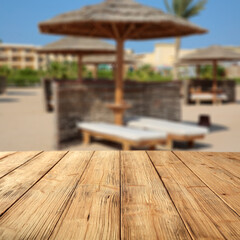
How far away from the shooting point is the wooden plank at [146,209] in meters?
1.07

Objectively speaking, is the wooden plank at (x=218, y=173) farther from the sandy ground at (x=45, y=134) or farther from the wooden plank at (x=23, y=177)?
the sandy ground at (x=45, y=134)

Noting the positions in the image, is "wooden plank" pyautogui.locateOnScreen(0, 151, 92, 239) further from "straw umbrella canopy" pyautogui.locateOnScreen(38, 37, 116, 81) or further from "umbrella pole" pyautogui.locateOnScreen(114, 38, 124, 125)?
"straw umbrella canopy" pyautogui.locateOnScreen(38, 37, 116, 81)

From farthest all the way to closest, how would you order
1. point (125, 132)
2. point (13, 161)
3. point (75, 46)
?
point (75, 46)
point (125, 132)
point (13, 161)

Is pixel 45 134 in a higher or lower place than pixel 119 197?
lower

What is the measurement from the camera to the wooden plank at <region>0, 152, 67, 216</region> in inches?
55.3

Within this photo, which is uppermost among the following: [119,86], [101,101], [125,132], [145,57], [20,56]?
[20,56]

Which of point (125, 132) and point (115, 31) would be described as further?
point (115, 31)

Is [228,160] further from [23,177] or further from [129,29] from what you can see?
[129,29]

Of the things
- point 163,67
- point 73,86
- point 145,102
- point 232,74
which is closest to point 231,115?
point 145,102

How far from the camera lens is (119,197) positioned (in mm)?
1388

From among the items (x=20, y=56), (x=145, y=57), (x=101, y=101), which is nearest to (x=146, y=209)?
(x=101, y=101)

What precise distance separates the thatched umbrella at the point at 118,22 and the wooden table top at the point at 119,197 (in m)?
3.74

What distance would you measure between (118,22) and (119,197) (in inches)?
182

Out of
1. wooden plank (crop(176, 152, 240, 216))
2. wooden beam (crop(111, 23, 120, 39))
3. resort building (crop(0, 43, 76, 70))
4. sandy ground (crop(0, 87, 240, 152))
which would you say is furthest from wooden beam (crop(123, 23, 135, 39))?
resort building (crop(0, 43, 76, 70))
